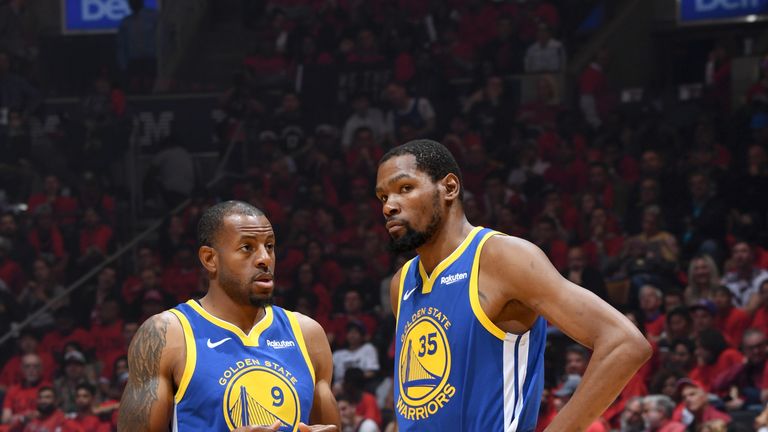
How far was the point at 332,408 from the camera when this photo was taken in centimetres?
483

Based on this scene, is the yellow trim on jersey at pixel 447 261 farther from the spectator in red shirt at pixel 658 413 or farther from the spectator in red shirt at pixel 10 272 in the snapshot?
the spectator in red shirt at pixel 10 272

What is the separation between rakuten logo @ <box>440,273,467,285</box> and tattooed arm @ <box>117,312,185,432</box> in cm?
96

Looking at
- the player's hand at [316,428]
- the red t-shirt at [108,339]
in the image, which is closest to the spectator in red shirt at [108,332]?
the red t-shirt at [108,339]

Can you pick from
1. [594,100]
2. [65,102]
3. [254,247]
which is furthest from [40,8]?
[254,247]

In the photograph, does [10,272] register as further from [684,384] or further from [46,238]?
Answer: [684,384]

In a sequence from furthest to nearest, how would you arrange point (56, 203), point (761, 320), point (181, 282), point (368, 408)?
point (56, 203)
point (181, 282)
point (368, 408)
point (761, 320)

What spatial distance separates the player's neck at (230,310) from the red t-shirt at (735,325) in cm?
674

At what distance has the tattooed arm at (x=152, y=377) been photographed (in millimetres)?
4508

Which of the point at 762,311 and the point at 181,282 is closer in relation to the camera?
the point at 762,311

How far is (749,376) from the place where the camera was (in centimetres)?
1005

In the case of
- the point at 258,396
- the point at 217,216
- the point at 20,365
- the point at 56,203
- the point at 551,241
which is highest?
the point at 217,216

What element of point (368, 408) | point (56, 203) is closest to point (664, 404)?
point (368, 408)

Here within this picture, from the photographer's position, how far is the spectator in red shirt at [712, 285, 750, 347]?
10.7 metres

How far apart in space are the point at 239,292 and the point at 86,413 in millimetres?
7477
